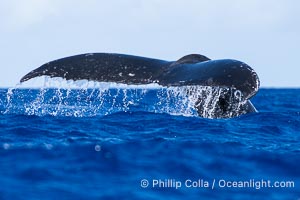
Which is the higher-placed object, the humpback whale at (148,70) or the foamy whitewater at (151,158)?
the humpback whale at (148,70)

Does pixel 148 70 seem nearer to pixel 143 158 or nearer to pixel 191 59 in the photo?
pixel 191 59

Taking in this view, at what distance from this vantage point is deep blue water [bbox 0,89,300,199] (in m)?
7.23

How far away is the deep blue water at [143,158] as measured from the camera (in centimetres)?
723

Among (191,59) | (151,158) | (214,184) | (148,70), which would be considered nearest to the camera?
(214,184)

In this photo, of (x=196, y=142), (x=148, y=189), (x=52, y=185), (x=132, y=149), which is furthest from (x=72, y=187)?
(x=196, y=142)

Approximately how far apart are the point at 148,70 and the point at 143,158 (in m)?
1.65

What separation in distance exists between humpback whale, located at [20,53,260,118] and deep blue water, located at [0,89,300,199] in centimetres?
31

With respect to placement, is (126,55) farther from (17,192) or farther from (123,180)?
(17,192)

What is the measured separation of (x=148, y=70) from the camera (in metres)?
9.64

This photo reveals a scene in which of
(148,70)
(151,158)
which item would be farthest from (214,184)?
(148,70)

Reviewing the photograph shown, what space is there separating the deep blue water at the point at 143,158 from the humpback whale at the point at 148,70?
12.3 inches

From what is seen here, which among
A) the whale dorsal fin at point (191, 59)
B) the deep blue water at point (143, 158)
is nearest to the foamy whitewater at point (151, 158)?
the deep blue water at point (143, 158)

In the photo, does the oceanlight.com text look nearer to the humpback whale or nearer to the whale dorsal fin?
the humpback whale

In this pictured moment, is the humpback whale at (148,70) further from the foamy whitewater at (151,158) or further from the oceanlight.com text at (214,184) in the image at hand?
the oceanlight.com text at (214,184)
